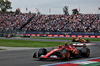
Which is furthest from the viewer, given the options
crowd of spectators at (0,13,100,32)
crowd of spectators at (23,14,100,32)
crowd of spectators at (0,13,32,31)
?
crowd of spectators at (0,13,32,31)

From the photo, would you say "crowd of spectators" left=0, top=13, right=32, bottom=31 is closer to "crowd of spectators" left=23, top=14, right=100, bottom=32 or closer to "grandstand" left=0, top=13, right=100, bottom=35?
"grandstand" left=0, top=13, right=100, bottom=35

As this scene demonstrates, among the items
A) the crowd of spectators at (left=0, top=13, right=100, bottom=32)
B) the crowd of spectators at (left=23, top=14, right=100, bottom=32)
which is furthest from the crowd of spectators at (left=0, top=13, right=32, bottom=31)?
the crowd of spectators at (left=23, top=14, right=100, bottom=32)

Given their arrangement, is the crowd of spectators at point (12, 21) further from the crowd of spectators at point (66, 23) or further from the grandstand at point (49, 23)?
the crowd of spectators at point (66, 23)

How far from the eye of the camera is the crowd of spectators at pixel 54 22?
54.5m

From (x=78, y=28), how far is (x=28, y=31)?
579 inches

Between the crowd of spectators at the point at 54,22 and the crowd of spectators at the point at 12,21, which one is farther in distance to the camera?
the crowd of spectators at the point at 12,21

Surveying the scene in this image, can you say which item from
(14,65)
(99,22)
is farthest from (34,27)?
(14,65)

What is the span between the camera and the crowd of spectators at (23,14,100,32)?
5396 centimetres

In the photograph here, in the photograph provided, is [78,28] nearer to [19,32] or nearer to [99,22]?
[99,22]

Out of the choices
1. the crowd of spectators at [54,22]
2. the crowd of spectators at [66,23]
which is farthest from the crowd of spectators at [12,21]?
the crowd of spectators at [66,23]

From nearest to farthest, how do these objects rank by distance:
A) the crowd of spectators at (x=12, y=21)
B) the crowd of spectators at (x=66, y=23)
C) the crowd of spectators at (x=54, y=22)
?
the crowd of spectators at (x=66, y=23) → the crowd of spectators at (x=54, y=22) → the crowd of spectators at (x=12, y=21)

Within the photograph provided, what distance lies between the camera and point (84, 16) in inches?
2334

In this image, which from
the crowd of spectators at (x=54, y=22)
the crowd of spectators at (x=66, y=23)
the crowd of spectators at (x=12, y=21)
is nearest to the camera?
the crowd of spectators at (x=66, y=23)

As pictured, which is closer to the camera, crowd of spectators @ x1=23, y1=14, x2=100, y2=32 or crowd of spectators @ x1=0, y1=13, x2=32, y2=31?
crowd of spectators @ x1=23, y1=14, x2=100, y2=32
